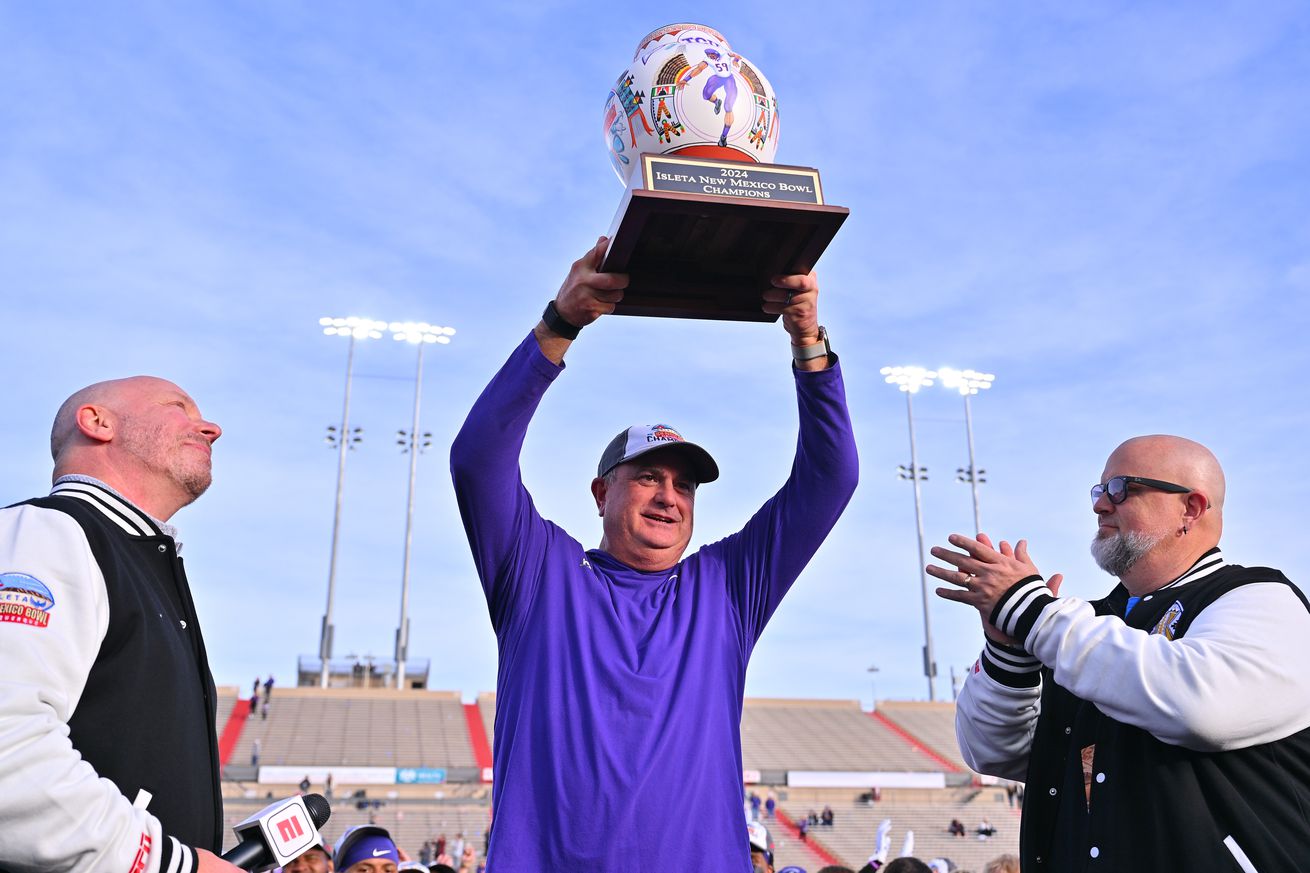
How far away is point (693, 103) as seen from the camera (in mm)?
3182

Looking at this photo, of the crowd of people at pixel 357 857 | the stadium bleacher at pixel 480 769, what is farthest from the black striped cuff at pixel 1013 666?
the stadium bleacher at pixel 480 769

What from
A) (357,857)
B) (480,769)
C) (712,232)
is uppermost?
(712,232)

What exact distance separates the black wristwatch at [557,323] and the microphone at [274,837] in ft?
4.60

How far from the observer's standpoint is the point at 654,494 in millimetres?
3422

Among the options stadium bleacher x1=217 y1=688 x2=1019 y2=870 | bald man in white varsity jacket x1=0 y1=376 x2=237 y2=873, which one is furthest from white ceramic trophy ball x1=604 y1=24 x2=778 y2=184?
stadium bleacher x1=217 y1=688 x2=1019 y2=870

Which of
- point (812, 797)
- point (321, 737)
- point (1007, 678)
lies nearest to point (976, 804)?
point (812, 797)

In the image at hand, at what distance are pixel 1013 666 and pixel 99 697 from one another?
98.0 inches

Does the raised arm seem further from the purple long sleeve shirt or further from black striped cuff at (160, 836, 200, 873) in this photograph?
black striped cuff at (160, 836, 200, 873)

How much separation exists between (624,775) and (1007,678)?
129 cm

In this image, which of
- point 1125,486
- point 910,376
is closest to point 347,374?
point 910,376

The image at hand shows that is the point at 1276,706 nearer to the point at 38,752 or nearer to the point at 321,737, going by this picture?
the point at 38,752

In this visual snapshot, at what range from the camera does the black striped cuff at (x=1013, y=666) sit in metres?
3.41

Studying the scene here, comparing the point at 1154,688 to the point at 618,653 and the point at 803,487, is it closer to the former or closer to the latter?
the point at 803,487

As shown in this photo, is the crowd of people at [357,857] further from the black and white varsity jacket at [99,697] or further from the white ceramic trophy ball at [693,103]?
the white ceramic trophy ball at [693,103]
